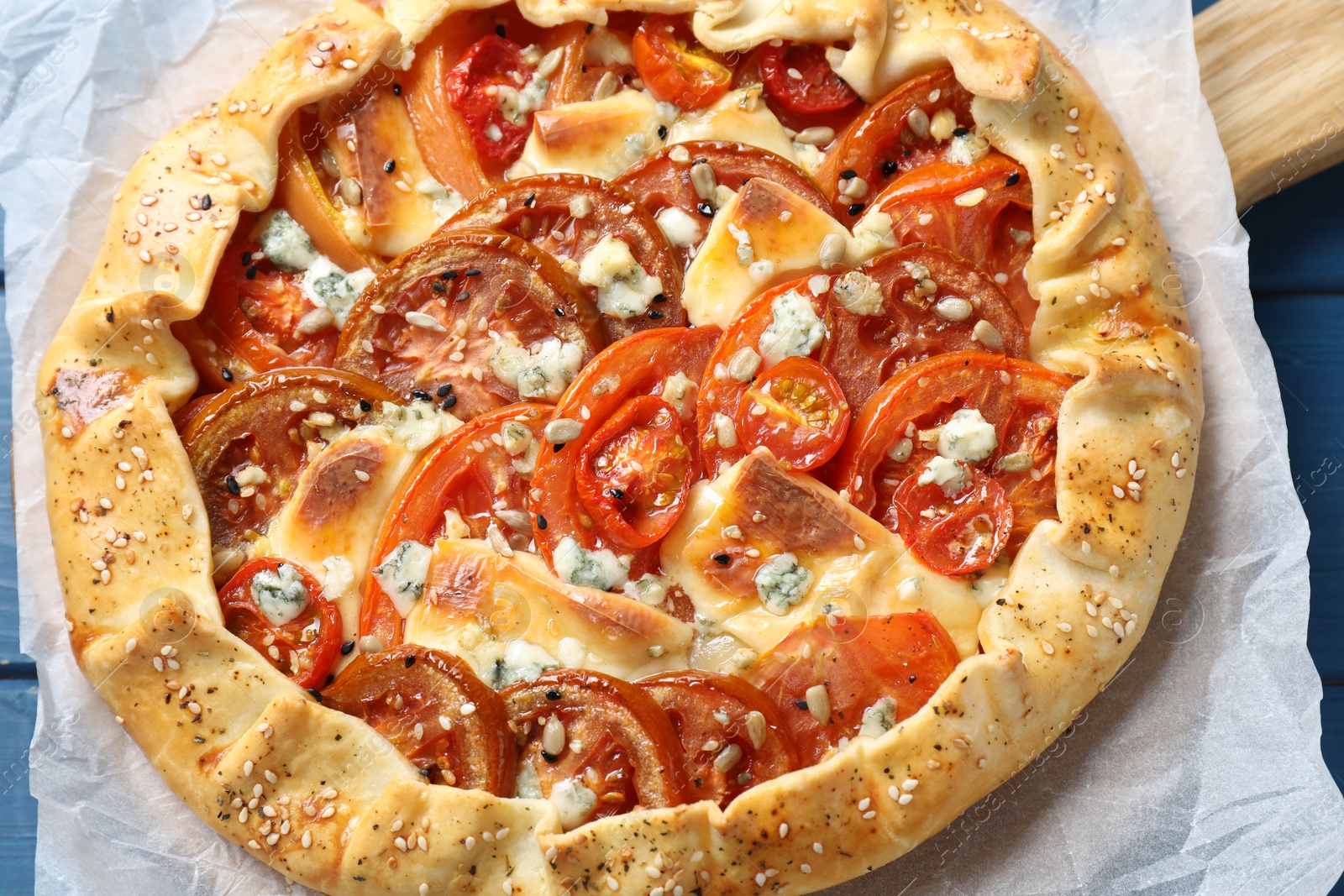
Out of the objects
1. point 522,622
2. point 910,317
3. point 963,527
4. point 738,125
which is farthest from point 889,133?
point 522,622

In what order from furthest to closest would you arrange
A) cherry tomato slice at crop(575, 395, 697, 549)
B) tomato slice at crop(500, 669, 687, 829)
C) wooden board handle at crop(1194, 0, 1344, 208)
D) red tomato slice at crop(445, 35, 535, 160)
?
wooden board handle at crop(1194, 0, 1344, 208), red tomato slice at crop(445, 35, 535, 160), cherry tomato slice at crop(575, 395, 697, 549), tomato slice at crop(500, 669, 687, 829)

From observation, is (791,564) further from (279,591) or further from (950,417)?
(279,591)

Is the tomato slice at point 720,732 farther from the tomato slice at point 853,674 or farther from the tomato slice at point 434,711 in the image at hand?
the tomato slice at point 434,711

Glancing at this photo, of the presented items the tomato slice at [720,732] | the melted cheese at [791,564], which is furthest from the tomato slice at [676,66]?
the tomato slice at [720,732]

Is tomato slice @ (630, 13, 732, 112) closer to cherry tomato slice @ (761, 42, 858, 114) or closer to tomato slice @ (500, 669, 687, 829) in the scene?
cherry tomato slice @ (761, 42, 858, 114)

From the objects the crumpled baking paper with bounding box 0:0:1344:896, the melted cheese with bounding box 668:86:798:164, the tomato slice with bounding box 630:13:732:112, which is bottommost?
the crumpled baking paper with bounding box 0:0:1344:896

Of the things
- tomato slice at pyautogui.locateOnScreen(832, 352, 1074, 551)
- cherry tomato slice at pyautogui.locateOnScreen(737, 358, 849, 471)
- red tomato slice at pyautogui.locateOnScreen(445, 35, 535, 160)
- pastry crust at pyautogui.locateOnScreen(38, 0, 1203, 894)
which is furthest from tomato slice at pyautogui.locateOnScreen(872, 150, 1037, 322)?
red tomato slice at pyautogui.locateOnScreen(445, 35, 535, 160)
